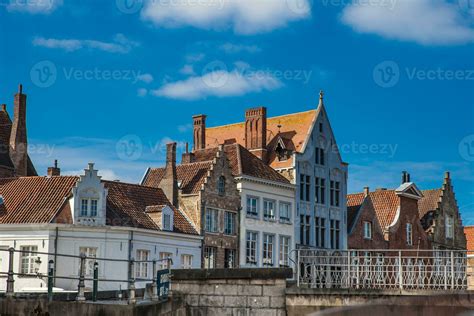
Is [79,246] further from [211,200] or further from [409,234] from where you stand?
[409,234]

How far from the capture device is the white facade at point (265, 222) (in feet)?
163

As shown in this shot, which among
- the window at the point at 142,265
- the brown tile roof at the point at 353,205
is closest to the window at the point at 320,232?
the brown tile roof at the point at 353,205

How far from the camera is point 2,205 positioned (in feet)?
141

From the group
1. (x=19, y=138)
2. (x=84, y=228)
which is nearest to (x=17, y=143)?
(x=19, y=138)

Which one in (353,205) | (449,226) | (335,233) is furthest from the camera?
(449,226)

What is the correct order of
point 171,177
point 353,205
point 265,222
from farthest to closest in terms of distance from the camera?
1. point 353,205
2. point 265,222
3. point 171,177

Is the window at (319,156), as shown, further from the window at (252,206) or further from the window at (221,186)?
the window at (221,186)

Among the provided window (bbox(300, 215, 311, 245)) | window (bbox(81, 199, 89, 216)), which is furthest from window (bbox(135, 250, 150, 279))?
window (bbox(300, 215, 311, 245))

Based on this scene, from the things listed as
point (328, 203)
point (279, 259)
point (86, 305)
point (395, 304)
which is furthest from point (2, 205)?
point (395, 304)

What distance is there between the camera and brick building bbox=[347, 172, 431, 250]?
58125 mm

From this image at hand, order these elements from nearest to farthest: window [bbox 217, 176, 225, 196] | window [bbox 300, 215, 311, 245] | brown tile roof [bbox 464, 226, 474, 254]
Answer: window [bbox 217, 176, 225, 196], window [bbox 300, 215, 311, 245], brown tile roof [bbox 464, 226, 474, 254]

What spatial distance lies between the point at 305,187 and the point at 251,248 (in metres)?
6.78

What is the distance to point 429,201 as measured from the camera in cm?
6719

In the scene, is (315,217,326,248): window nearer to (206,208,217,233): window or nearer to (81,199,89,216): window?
(206,208,217,233): window
